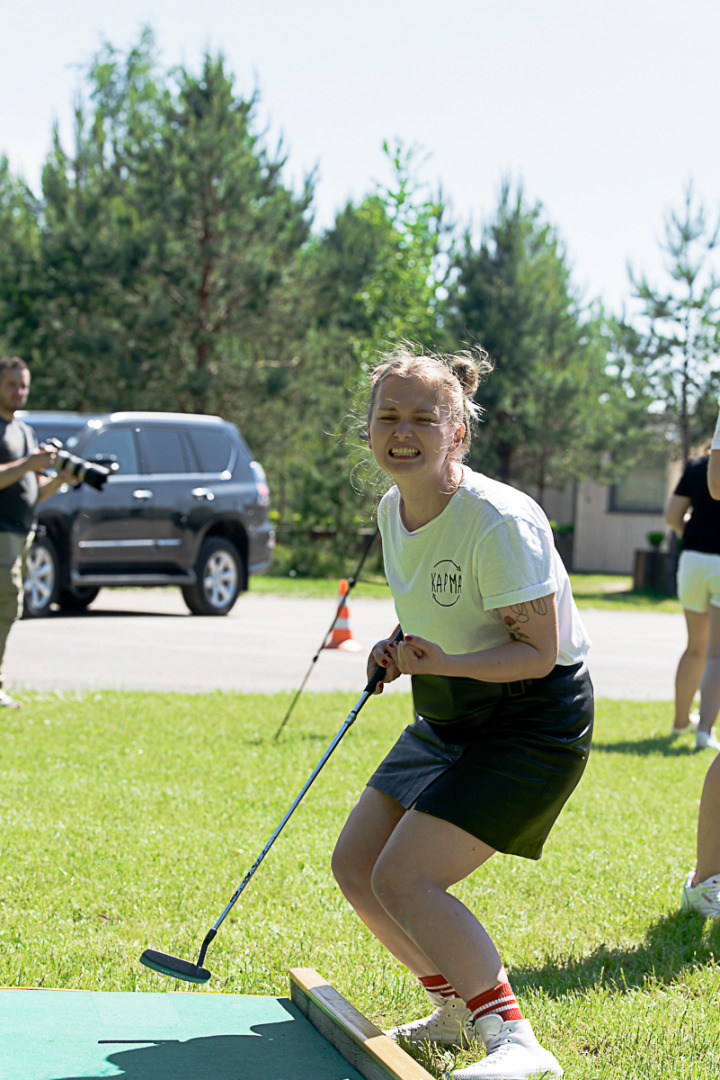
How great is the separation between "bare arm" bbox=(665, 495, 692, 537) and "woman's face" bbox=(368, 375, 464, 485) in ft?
14.7

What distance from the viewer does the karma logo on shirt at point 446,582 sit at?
2.86 m

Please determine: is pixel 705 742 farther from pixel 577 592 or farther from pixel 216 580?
pixel 577 592

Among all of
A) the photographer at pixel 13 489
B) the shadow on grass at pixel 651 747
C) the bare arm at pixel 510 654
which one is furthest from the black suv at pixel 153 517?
the bare arm at pixel 510 654

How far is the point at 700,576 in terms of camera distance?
22.8 ft

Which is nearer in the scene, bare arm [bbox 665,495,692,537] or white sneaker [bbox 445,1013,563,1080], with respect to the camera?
white sneaker [bbox 445,1013,563,1080]

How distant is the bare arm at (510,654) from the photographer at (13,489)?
512 cm

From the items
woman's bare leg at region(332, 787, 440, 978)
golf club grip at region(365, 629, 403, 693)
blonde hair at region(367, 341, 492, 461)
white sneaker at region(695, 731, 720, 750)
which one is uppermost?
blonde hair at region(367, 341, 492, 461)

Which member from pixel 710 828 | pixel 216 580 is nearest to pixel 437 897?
pixel 710 828

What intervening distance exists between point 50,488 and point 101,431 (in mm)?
5323

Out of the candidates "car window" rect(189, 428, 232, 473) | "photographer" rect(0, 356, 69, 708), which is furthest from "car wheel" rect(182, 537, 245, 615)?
"photographer" rect(0, 356, 69, 708)

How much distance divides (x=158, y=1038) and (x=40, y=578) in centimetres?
1038

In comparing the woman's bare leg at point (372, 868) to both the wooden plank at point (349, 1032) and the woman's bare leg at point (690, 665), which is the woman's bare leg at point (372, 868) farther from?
the woman's bare leg at point (690, 665)

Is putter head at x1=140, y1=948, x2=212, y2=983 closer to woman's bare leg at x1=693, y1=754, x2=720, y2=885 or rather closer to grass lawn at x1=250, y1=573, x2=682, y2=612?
woman's bare leg at x1=693, y1=754, x2=720, y2=885

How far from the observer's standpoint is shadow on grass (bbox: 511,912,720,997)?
3443 mm
